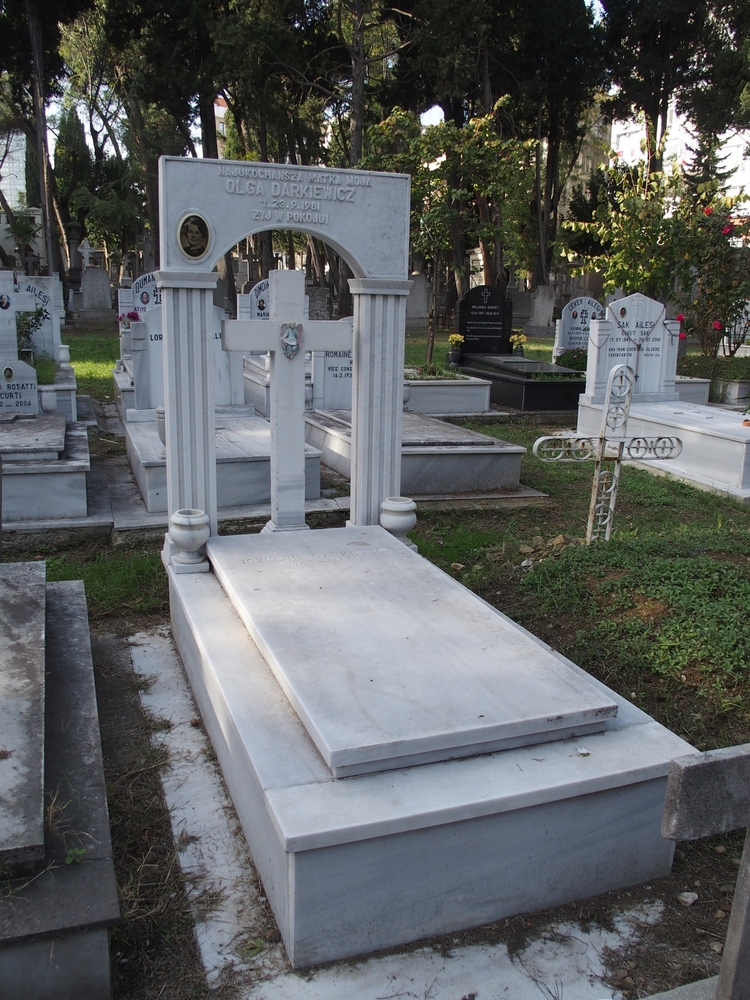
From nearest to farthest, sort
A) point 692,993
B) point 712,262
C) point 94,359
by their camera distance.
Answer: point 692,993, point 712,262, point 94,359

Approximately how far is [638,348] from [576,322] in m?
4.45

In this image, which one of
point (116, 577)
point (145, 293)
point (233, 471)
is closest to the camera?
point (116, 577)

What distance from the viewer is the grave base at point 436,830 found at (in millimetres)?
2246

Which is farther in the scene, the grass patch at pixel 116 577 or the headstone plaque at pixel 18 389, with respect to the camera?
the headstone plaque at pixel 18 389

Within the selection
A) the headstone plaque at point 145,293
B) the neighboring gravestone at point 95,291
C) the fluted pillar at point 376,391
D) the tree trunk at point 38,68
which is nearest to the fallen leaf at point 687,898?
the fluted pillar at point 376,391

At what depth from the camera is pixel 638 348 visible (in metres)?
9.91

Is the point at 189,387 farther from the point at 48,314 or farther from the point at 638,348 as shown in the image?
the point at 48,314

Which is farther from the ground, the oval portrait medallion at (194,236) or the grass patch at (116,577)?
the oval portrait medallion at (194,236)

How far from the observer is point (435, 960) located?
230 cm

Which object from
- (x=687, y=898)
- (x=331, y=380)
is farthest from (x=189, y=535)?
(x=331, y=380)

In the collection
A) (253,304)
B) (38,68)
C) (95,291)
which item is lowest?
(253,304)

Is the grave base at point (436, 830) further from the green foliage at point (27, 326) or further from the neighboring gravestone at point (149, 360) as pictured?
the green foliage at point (27, 326)

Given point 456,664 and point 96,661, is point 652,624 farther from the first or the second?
point 96,661

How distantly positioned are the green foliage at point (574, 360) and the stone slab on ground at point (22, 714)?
10.2 meters
